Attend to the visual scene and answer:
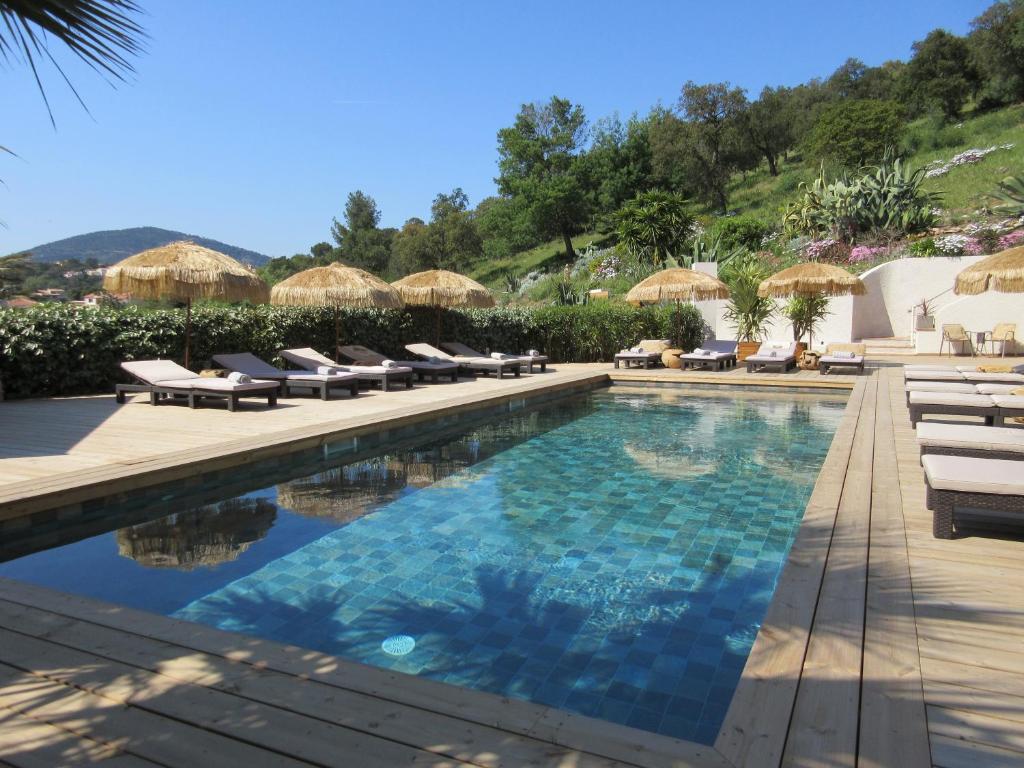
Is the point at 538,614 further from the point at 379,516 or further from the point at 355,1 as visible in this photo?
the point at 355,1

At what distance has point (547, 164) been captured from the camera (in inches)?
1919

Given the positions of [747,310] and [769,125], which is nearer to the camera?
[747,310]

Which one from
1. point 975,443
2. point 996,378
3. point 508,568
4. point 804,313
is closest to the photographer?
point 508,568

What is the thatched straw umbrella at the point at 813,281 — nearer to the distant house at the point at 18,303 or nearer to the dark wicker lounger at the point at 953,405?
the dark wicker lounger at the point at 953,405

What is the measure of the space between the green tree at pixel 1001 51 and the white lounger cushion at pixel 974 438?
48323 mm

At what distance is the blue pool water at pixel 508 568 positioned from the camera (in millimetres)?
2918

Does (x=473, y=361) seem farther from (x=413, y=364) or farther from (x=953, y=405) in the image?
(x=953, y=405)

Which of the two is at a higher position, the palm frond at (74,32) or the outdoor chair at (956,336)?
the palm frond at (74,32)

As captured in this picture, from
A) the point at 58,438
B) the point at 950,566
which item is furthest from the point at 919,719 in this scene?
the point at 58,438

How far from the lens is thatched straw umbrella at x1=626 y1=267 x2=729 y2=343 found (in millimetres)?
14391

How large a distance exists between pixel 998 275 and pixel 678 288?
628 cm

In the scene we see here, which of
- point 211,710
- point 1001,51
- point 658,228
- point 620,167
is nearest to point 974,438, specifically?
point 211,710

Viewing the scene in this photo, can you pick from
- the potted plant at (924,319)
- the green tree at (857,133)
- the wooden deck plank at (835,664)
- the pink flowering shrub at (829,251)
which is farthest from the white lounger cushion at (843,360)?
the green tree at (857,133)

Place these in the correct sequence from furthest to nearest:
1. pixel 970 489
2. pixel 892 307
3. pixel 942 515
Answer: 1. pixel 892 307
2. pixel 942 515
3. pixel 970 489
